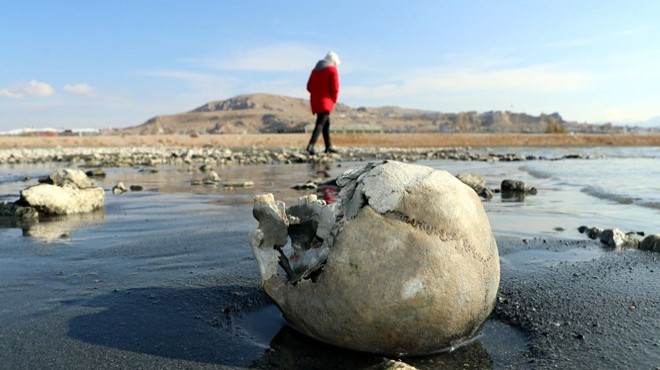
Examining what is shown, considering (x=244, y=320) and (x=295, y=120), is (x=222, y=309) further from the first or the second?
(x=295, y=120)

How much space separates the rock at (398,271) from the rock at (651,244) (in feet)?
9.54

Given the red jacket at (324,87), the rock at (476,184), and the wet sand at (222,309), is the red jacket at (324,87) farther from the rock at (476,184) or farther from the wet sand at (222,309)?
the wet sand at (222,309)

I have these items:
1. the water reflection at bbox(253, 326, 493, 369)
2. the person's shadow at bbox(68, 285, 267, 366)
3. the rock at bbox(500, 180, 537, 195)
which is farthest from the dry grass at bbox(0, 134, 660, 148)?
the water reflection at bbox(253, 326, 493, 369)

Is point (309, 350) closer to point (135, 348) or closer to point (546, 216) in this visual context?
point (135, 348)

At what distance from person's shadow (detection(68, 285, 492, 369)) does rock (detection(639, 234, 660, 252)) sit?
3.26 m

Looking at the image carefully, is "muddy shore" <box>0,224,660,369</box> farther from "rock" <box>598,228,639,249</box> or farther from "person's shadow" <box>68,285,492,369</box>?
"rock" <box>598,228,639,249</box>

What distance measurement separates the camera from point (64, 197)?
838 centimetres

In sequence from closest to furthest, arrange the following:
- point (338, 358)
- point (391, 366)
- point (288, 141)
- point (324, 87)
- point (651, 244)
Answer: point (391, 366), point (338, 358), point (651, 244), point (324, 87), point (288, 141)

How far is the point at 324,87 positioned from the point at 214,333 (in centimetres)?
1697

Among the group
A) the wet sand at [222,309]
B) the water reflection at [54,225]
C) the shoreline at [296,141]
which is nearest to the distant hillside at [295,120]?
the shoreline at [296,141]

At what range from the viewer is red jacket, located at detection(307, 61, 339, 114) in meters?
19.8

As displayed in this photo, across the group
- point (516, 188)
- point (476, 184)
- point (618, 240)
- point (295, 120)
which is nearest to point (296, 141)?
point (516, 188)

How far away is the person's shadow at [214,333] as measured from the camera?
3.16 m

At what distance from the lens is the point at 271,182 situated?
1305 centimetres
